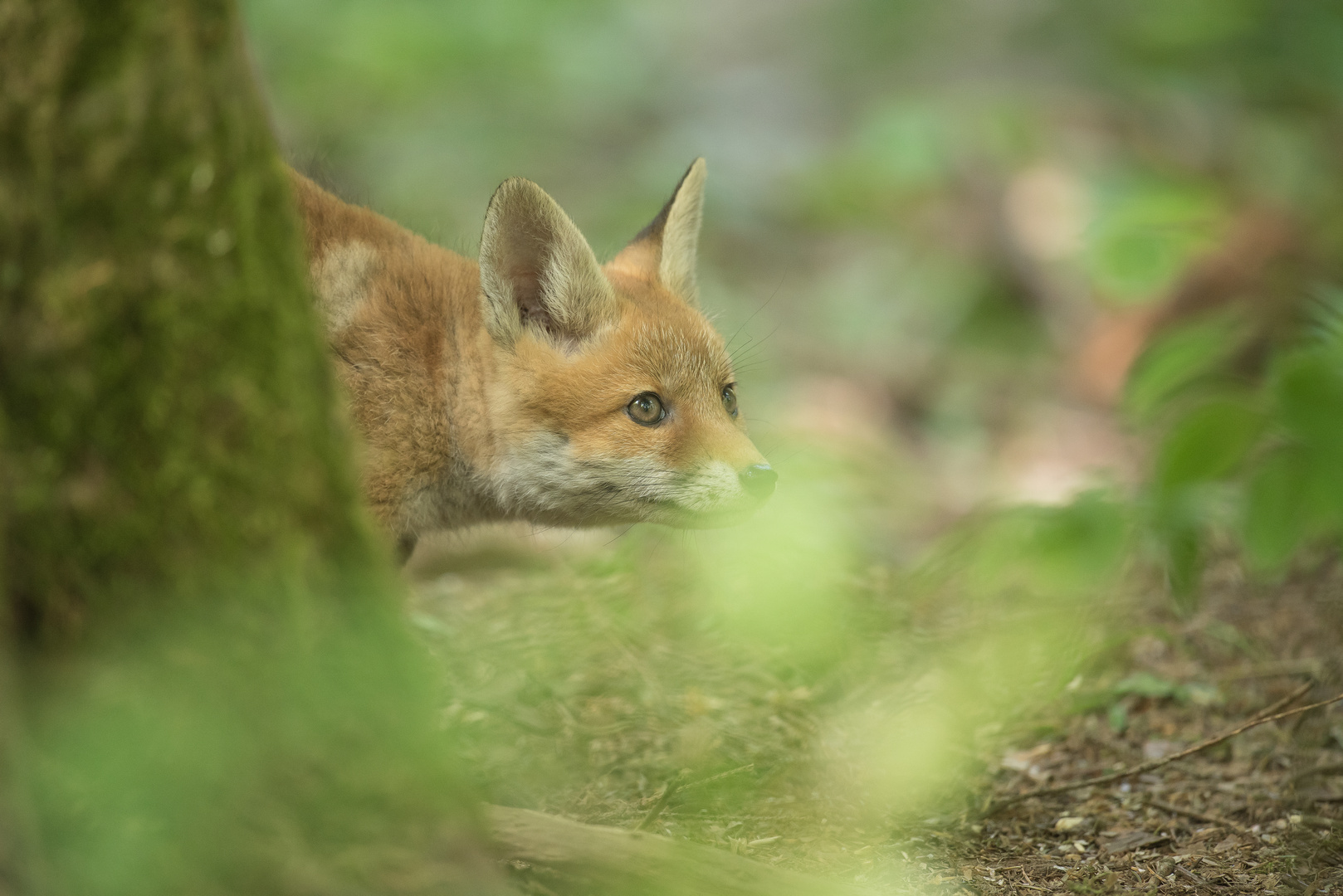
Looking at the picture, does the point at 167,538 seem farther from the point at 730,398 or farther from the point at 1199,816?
the point at 1199,816

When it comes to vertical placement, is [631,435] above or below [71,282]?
above

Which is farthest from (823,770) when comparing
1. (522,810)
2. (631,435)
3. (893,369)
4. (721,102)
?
(721,102)

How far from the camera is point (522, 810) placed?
2.48 m

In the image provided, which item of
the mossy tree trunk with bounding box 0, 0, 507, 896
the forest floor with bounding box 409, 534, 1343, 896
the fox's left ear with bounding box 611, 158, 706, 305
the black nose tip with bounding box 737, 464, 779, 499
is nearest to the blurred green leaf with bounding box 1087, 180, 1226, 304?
the forest floor with bounding box 409, 534, 1343, 896

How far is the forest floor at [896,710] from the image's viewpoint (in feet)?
10.4

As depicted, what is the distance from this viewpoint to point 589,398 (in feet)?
13.4

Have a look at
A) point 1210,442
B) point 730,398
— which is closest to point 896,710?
point 730,398

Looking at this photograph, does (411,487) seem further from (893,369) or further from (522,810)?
(893,369)

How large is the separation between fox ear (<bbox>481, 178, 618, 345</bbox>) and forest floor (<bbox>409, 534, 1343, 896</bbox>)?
4.54 feet

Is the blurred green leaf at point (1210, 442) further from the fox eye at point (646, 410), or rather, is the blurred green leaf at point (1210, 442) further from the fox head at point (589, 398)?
the fox eye at point (646, 410)

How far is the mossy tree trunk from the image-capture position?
6.36 feet

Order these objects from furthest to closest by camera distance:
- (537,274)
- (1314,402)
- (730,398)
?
(730,398), (537,274), (1314,402)

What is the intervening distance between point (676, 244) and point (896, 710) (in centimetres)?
217

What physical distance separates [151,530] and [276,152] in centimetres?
88
